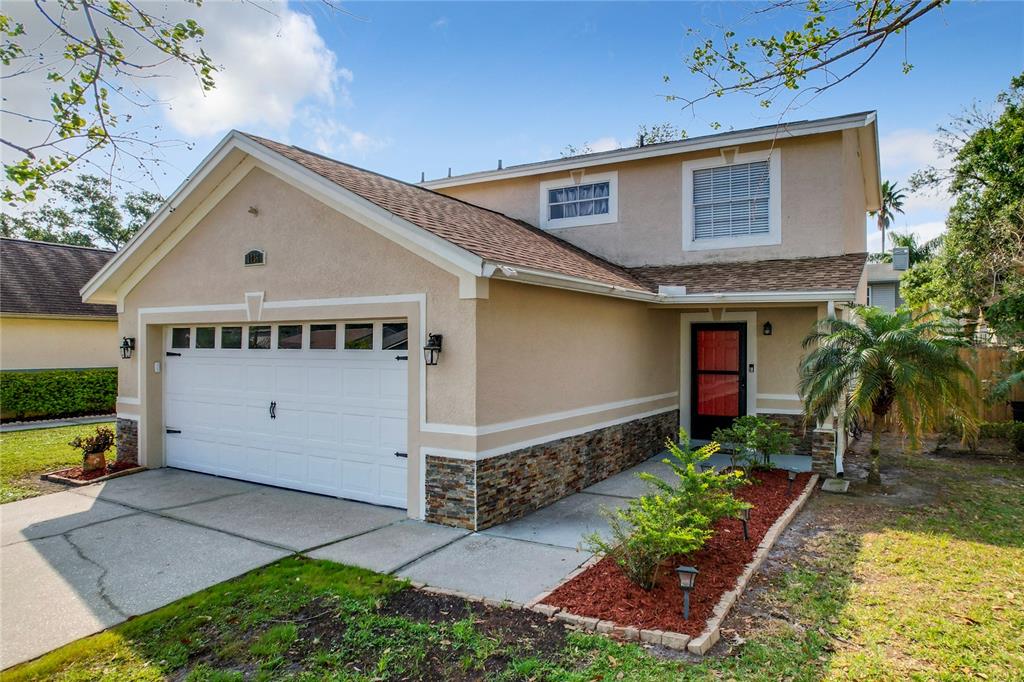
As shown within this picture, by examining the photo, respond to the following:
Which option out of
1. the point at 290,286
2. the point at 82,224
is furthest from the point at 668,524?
the point at 82,224

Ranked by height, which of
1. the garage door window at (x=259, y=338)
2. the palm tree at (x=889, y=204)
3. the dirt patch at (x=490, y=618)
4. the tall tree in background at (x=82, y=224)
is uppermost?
the palm tree at (x=889, y=204)

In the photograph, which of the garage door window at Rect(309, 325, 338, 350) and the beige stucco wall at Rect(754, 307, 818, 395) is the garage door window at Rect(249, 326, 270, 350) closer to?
the garage door window at Rect(309, 325, 338, 350)

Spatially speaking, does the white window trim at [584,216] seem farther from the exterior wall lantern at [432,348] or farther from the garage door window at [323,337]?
the exterior wall lantern at [432,348]

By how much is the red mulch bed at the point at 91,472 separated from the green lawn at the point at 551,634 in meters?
5.45

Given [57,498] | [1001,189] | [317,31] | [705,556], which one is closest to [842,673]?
[705,556]

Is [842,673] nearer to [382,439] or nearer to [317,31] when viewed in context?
[382,439]

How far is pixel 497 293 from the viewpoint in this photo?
6996 mm

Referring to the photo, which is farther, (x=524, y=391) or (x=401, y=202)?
(x=401, y=202)

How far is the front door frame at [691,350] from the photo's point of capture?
11.0 metres

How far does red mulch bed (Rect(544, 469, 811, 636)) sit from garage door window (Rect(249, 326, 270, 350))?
5.82 meters

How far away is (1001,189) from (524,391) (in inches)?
668

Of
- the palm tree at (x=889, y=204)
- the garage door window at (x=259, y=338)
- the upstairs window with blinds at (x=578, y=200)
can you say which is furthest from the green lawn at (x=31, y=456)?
the palm tree at (x=889, y=204)

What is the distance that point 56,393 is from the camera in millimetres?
15648

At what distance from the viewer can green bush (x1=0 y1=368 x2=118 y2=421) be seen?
48.8 ft
